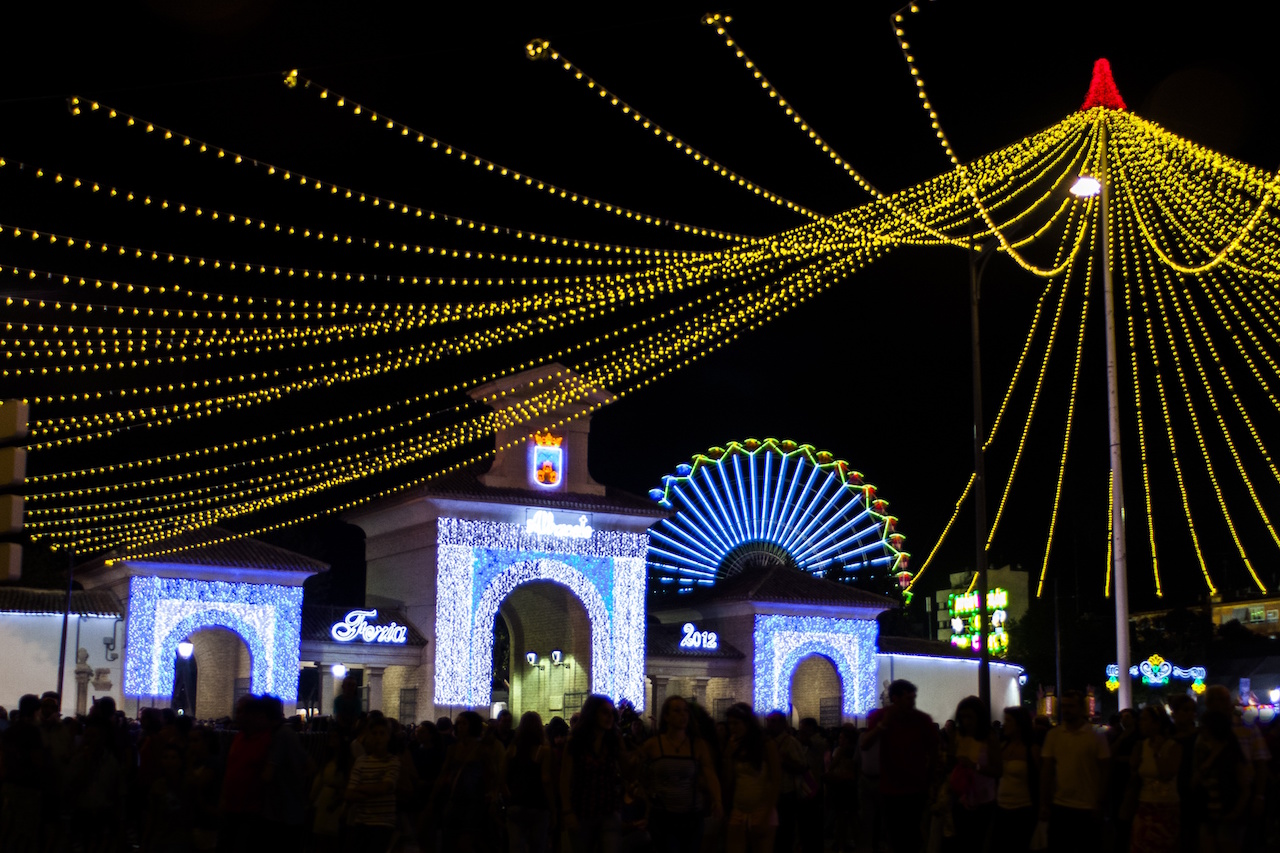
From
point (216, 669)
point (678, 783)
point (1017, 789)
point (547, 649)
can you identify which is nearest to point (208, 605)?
point (216, 669)

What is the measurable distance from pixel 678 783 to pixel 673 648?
33.4 meters

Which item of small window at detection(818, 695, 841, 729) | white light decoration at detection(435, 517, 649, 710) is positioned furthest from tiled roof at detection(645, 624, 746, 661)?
small window at detection(818, 695, 841, 729)

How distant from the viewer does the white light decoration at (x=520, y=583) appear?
39.5 m

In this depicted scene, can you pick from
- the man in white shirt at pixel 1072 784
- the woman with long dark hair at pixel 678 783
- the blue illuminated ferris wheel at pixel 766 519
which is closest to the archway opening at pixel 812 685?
the blue illuminated ferris wheel at pixel 766 519

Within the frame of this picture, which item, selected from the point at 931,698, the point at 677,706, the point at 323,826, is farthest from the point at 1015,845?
the point at 931,698

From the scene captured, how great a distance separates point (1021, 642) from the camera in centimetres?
7956

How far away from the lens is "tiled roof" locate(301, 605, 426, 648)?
38.6 meters

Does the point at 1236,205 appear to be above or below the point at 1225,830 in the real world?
above

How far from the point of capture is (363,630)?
38.9m

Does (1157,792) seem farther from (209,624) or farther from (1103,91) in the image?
(209,624)

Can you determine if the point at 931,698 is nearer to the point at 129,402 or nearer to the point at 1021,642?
the point at 129,402

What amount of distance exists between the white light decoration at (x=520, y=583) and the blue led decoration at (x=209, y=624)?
3.81 meters

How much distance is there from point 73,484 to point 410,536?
8.60m

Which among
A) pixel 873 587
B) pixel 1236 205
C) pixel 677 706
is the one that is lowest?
pixel 677 706
